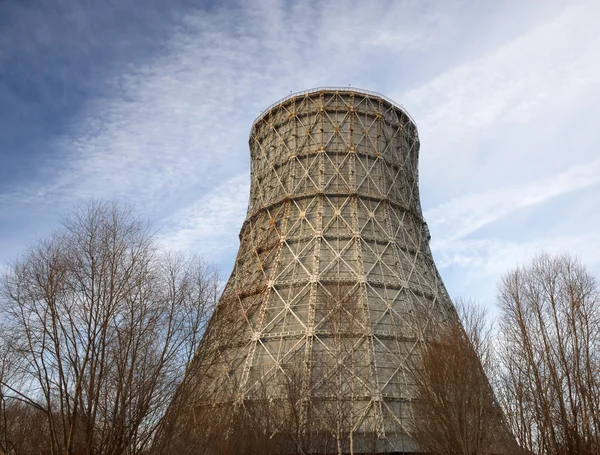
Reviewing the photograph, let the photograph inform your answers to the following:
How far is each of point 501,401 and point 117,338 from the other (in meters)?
16.3

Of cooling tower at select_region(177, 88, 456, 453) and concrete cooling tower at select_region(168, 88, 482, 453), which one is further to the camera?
cooling tower at select_region(177, 88, 456, 453)

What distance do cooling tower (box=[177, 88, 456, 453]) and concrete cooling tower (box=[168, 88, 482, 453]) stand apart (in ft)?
0.23

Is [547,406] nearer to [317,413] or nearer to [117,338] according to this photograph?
[317,413]

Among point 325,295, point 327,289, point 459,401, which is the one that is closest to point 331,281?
point 327,289

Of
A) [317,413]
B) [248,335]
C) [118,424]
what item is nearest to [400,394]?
[317,413]

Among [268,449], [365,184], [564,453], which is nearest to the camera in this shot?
[564,453]

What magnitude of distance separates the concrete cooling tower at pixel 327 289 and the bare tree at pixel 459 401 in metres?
2.91

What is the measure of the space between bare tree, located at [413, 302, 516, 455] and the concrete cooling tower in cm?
291

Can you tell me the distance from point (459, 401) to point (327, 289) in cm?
925

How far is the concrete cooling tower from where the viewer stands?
827 inches

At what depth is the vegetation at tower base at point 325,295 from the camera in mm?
20547

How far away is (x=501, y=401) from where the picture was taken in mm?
20578

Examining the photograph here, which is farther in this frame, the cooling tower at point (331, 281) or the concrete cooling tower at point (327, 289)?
the cooling tower at point (331, 281)

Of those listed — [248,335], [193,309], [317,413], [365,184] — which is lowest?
[317,413]
